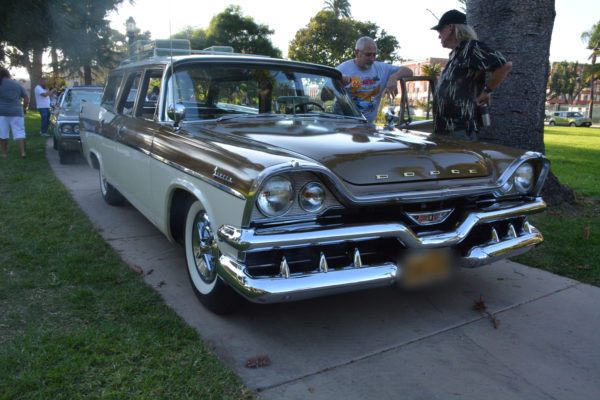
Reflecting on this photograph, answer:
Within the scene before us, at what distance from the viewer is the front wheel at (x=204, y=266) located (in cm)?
276

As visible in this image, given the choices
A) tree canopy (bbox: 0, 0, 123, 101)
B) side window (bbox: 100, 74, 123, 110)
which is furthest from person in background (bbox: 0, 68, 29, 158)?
tree canopy (bbox: 0, 0, 123, 101)

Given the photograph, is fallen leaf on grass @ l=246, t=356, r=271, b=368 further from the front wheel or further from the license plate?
the license plate

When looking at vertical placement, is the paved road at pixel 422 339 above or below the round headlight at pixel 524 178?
below

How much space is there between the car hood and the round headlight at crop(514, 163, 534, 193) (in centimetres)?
14

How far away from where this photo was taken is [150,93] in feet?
13.0

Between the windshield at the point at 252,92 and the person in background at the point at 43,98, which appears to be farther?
the person in background at the point at 43,98

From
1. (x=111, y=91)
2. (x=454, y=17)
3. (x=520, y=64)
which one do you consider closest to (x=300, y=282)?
(x=454, y=17)

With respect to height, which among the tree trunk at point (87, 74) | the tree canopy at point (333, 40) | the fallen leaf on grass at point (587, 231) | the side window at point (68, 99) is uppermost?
the tree canopy at point (333, 40)

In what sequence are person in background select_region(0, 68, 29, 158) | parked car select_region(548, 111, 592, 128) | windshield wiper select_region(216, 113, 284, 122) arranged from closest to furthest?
windshield wiper select_region(216, 113, 284, 122) → person in background select_region(0, 68, 29, 158) → parked car select_region(548, 111, 592, 128)

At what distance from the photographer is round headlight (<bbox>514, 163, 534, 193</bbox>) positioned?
121 inches

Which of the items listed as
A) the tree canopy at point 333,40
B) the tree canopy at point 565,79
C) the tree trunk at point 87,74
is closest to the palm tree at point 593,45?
the tree canopy at point 565,79

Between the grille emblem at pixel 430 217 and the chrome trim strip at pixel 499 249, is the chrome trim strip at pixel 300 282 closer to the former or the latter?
the grille emblem at pixel 430 217

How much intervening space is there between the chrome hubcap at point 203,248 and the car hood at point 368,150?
548mm

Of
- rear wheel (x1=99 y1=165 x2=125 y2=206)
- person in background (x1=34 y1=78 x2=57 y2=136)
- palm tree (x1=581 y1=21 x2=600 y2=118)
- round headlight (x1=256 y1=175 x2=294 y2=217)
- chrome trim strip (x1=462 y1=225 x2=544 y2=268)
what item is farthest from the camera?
palm tree (x1=581 y1=21 x2=600 y2=118)
